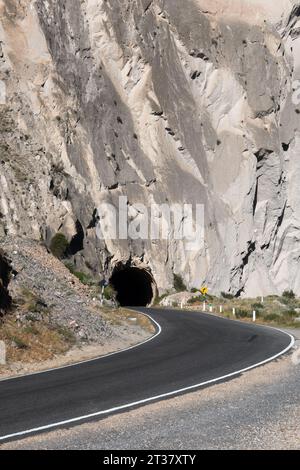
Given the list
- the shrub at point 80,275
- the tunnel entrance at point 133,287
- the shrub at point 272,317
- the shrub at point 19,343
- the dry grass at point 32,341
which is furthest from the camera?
the tunnel entrance at point 133,287

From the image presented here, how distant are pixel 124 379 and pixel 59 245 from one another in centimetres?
2815

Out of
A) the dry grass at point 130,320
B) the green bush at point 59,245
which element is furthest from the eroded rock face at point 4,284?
the green bush at point 59,245

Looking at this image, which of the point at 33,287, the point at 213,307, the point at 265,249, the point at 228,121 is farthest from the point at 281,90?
the point at 33,287

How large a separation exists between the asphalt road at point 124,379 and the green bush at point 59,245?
62.5 ft

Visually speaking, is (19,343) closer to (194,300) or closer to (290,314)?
(290,314)

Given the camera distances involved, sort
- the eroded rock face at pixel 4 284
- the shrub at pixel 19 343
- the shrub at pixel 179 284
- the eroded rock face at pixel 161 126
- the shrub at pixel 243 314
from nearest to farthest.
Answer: the shrub at pixel 19 343 → the eroded rock face at pixel 4 284 → the shrub at pixel 243 314 → the eroded rock face at pixel 161 126 → the shrub at pixel 179 284

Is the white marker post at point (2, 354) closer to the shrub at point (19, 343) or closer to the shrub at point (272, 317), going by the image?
the shrub at point (19, 343)

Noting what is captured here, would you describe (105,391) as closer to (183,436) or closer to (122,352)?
(183,436)

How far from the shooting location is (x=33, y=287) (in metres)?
23.5

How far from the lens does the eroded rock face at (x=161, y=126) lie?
43.9 m

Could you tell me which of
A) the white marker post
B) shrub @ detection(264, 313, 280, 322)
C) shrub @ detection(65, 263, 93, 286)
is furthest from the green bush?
the white marker post

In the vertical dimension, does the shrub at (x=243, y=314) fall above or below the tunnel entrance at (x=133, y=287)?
above

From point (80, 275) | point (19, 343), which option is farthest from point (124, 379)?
point (80, 275)
